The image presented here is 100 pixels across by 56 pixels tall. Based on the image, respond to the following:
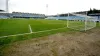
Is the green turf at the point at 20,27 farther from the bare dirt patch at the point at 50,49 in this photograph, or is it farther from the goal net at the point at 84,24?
the bare dirt patch at the point at 50,49

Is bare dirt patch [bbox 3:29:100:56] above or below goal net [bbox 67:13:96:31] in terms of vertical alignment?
below

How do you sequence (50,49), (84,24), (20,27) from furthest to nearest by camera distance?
(84,24) < (20,27) < (50,49)

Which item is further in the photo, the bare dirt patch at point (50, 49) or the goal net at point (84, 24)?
the goal net at point (84, 24)

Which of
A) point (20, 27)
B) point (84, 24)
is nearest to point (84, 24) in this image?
point (84, 24)

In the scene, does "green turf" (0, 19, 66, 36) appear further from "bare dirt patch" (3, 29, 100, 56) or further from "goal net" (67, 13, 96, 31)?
"bare dirt patch" (3, 29, 100, 56)

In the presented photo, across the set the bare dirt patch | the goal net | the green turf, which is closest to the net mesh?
the goal net

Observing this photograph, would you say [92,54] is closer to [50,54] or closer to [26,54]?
[50,54]

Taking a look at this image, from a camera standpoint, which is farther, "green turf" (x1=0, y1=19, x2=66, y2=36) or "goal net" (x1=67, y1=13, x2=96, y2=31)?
"goal net" (x1=67, y1=13, x2=96, y2=31)

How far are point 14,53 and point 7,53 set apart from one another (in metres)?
0.27

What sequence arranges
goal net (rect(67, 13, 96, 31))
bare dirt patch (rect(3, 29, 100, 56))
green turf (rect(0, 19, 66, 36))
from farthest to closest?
1. goal net (rect(67, 13, 96, 31))
2. green turf (rect(0, 19, 66, 36))
3. bare dirt patch (rect(3, 29, 100, 56))

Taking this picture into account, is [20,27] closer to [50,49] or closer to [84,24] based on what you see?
[50,49]

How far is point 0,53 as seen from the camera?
469 centimetres

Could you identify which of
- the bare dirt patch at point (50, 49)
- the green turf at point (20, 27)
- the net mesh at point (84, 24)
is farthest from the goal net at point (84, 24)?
the bare dirt patch at point (50, 49)

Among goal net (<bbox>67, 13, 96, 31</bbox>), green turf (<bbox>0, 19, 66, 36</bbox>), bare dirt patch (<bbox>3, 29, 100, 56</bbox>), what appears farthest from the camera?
goal net (<bbox>67, 13, 96, 31</bbox>)
